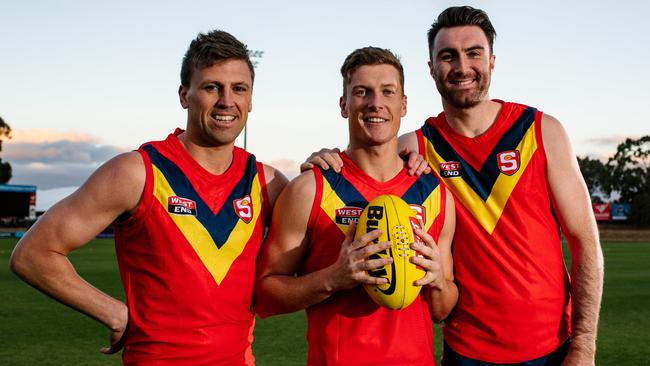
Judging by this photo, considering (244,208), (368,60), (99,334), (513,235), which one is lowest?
(99,334)

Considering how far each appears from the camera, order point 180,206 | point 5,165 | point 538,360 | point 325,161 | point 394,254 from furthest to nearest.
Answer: point 5,165, point 538,360, point 325,161, point 180,206, point 394,254

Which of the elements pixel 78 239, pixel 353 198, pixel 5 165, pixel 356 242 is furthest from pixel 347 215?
pixel 5 165

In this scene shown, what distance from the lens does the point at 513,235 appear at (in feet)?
13.0

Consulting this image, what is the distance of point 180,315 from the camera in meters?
3.42

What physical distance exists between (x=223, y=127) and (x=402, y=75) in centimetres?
107

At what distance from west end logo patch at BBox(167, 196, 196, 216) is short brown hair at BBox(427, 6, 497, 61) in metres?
1.84

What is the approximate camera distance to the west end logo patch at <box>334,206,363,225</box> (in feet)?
11.9

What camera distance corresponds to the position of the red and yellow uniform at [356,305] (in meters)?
3.47

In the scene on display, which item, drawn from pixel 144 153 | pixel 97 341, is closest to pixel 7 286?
pixel 97 341

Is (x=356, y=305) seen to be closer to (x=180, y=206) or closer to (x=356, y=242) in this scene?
(x=356, y=242)

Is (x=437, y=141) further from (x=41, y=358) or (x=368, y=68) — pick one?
(x=41, y=358)

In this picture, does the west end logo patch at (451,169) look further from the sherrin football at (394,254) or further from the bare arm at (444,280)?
the sherrin football at (394,254)

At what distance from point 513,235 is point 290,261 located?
1359 mm

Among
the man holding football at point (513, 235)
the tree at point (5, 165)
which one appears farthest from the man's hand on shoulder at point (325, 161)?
the tree at point (5, 165)
